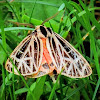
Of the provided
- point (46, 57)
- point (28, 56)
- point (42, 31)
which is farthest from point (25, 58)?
point (42, 31)

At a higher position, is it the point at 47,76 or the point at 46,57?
the point at 46,57

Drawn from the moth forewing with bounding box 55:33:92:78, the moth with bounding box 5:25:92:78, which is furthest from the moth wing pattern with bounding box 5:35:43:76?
the moth forewing with bounding box 55:33:92:78

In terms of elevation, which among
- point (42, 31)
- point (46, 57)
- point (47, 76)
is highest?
point (42, 31)

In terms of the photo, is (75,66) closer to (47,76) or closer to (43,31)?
(47,76)

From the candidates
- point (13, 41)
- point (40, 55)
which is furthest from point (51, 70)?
point (13, 41)

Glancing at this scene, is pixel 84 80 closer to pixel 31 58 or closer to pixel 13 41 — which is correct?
pixel 31 58

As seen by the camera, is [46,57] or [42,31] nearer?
[46,57]

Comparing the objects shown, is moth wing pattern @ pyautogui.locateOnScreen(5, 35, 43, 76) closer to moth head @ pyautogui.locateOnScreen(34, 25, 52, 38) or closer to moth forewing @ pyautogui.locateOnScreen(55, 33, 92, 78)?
moth head @ pyautogui.locateOnScreen(34, 25, 52, 38)

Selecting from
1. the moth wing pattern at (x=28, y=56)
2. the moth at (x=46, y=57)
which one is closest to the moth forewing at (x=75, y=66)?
the moth at (x=46, y=57)
